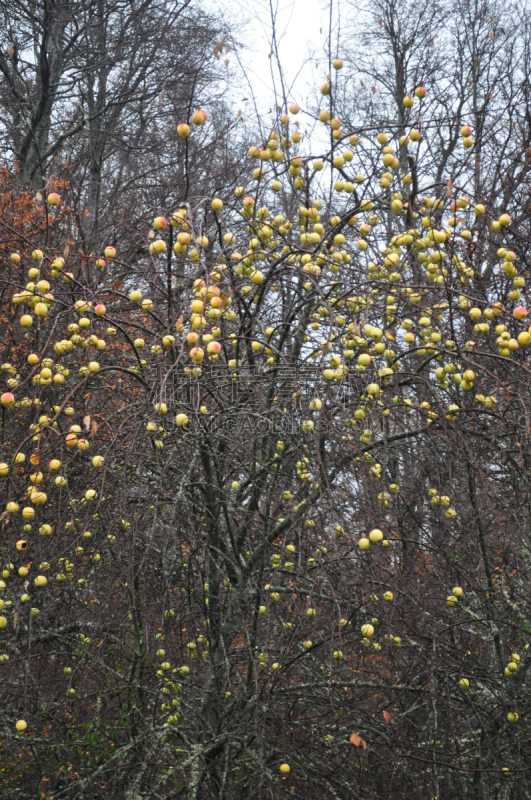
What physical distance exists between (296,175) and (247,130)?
8.98 metres

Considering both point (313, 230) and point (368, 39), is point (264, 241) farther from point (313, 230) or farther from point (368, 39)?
point (368, 39)

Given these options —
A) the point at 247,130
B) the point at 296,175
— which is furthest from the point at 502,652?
the point at 247,130

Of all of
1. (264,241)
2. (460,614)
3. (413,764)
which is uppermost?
(264,241)

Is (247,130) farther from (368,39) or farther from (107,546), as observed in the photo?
(107,546)

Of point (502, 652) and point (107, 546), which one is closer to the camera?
point (107, 546)

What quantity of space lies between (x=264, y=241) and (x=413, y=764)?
310 centimetres

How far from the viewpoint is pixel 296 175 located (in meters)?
2.86

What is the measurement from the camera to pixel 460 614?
14.6ft

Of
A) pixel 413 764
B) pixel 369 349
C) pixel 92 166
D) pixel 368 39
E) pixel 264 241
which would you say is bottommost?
pixel 413 764

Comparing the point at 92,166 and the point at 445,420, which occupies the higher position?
the point at 92,166

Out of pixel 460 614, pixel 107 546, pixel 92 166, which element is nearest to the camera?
pixel 107 546

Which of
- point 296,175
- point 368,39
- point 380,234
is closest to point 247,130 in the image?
point 368,39

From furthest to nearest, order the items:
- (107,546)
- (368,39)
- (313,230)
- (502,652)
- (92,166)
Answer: (368,39)
(92,166)
(502,652)
(107,546)
(313,230)

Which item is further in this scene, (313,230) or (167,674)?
(167,674)
